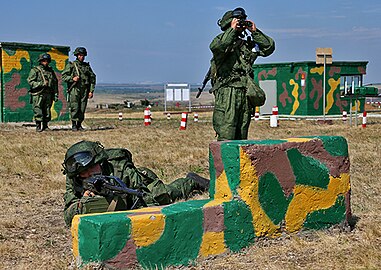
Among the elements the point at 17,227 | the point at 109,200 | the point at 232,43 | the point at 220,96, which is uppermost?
the point at 232,43

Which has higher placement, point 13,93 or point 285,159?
point 13,93

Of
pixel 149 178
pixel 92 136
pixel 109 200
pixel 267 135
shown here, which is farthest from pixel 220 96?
pixel 267 135

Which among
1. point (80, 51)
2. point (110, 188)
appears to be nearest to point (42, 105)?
point (80, 51)

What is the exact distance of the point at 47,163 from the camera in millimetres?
11367

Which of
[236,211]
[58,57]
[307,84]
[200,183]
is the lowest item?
[200,183]

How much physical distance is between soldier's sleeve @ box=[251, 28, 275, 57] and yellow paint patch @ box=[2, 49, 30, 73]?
1682 centimetres

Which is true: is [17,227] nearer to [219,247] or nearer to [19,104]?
[219,247]

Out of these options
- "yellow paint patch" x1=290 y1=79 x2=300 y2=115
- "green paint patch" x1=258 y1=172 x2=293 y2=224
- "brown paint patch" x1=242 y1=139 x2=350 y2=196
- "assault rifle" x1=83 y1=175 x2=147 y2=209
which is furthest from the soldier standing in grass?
"yellow paint patch" x1=290 y1=79 x2=300 y2=115

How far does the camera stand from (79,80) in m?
17.1

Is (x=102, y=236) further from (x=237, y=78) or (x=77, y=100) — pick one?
(x=77, y=100)

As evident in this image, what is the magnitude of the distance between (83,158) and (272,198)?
1732mm

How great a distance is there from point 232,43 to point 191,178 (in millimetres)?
2005

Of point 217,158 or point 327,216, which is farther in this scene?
point 327,216

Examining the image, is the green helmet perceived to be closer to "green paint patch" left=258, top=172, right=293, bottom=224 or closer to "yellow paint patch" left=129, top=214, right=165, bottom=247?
"yellow paint patch" left=129, top=214, right=165, bottom=247
